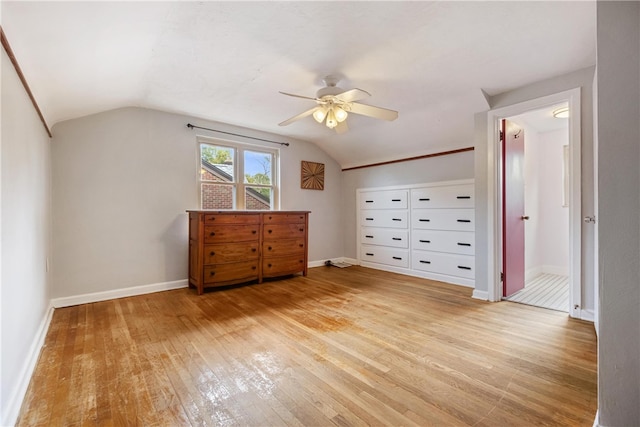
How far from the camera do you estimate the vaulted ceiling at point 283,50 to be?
5.32ft

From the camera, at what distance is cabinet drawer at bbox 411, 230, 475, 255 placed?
370 cm

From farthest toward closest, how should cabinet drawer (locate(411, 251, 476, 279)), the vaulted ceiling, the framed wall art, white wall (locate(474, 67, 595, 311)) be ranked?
the framed wall art → cabinet drawer (locate(411, 251, 476, 279)) → white wall (locate(474, 67, 595, 311)) → the vaulted ceiling

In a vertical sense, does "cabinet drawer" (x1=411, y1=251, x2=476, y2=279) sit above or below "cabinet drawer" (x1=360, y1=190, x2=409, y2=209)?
below

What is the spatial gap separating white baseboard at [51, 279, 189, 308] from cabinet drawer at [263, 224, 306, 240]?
→ 1204 mm

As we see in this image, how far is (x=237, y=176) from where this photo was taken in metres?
4.16

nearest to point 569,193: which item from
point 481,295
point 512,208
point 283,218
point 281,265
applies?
point 512,208

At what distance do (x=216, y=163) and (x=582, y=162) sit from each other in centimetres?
407

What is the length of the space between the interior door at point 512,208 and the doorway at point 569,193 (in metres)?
0.12

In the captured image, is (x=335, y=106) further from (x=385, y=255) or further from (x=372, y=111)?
(x=385, y=255)

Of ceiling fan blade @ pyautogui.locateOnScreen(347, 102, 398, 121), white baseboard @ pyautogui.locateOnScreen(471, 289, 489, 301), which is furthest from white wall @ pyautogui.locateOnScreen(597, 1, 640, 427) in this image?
white baseboard @ pyautogui.locateOnScreen(471, 289, 489, 301)

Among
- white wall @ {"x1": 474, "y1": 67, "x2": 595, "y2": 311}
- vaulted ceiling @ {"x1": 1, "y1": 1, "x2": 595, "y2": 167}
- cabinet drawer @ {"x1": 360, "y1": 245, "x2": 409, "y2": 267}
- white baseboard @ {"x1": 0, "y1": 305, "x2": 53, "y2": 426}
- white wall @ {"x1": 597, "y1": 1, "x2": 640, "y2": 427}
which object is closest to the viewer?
white wall @ {"x1": 597, "y1": 1, "x2": 640, "y2": 427}

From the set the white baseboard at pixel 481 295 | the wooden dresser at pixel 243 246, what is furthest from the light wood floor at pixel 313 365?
the wooden dresser at pixel 243 246

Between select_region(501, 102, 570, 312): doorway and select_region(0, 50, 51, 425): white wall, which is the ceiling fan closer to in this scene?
select_region(501, 102, 570, 312): doorway

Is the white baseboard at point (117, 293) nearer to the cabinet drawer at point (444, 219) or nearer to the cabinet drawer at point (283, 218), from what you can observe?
the cabinet drawer at point (283, 218)
